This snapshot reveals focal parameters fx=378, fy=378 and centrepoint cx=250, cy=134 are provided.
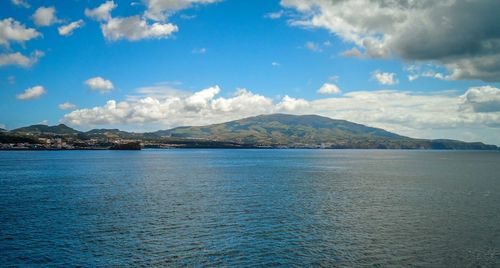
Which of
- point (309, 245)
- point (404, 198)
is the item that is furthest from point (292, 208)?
point (404, 198)

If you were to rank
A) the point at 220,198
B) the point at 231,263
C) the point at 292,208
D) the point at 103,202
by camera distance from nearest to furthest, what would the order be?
1. the point at 231,263
2. the point at 292,208
3. the point at 103,202
4. the point at 220,198

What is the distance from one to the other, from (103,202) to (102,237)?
29.1m

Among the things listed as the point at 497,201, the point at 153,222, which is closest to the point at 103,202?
the point at 153,222

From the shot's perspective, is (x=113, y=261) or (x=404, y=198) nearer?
(x=113, y=261)

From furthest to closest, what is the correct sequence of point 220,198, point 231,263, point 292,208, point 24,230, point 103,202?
point 220,198, point 103,202, point 292,208, point 24,230, point 231,263

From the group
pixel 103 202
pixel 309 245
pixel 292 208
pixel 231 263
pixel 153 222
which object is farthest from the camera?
pixel 103 202

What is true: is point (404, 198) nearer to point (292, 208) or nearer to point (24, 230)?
point (292, 208)

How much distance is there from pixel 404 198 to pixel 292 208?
29.8 metres

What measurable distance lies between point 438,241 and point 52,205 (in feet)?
217

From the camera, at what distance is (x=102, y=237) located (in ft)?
160

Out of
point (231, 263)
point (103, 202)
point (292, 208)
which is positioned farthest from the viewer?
point (103, 202)

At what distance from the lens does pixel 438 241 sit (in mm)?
47938

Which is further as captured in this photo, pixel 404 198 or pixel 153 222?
pixel 404 198

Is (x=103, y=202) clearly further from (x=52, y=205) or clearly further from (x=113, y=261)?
(x=113, y=261)
